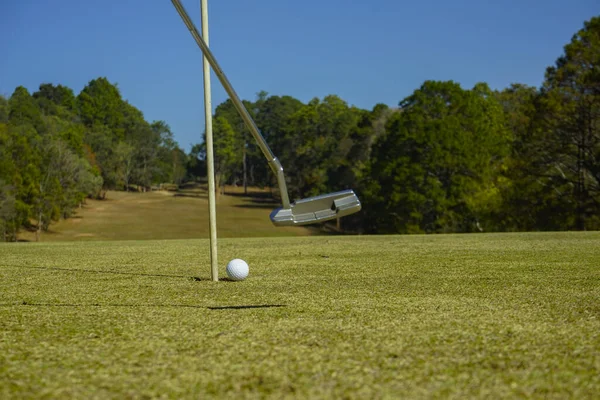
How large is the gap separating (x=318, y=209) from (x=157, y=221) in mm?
65697

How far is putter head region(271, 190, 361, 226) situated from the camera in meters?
5.99

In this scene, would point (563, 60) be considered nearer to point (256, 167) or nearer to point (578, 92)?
point (578, 92)

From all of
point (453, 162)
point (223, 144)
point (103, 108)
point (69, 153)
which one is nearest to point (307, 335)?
point (453, 162)

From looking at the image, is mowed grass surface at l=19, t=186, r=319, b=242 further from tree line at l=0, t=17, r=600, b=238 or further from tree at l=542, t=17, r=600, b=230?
tree at l=542, t=17, r=600, b=230

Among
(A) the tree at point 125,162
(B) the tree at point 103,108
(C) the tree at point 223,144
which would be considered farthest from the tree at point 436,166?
(B) the tree at point 103,108

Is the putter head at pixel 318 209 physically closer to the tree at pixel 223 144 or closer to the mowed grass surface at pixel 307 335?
the mowed grass surface at pixel 307 335

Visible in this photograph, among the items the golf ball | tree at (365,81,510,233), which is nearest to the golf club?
the golf ball

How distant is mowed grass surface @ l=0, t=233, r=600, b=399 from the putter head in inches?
38.8

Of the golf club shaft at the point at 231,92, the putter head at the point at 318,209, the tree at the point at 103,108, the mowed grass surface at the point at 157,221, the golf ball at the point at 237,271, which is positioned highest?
the tree at the point at 103,108

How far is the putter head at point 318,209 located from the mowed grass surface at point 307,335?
986 millimetres

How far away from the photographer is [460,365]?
457 centimetres

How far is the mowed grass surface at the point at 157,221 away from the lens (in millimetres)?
60281

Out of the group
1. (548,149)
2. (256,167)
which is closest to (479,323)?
(548,149)

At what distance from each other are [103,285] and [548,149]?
36.0 metres
